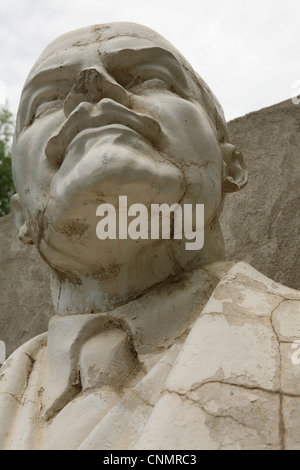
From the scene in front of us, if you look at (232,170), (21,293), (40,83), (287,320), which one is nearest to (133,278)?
(287,320)

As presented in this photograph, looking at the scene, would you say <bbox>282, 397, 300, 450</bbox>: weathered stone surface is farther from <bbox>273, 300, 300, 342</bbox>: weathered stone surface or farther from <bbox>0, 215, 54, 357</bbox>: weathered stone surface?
<bbox>0, 215, 54, 357</bbox>: weathered stone surface

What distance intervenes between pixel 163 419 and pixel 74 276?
2.74ft

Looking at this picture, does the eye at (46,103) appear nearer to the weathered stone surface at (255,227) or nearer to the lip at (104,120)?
the lip at (104,120)

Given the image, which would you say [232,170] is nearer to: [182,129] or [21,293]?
[182,129]

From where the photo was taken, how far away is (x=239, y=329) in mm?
1912

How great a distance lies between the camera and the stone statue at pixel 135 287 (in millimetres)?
1748

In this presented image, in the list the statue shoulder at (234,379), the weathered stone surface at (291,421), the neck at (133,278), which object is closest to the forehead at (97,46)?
the neck at (133,278)

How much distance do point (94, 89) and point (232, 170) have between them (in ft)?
2.41

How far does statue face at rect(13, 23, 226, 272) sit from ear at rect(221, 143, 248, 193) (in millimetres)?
183

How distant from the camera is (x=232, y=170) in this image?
9.03 feet

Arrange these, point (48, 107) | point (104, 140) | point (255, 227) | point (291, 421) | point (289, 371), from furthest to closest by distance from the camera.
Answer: point (255, 227), point (48, 107), point (104, 140), point (289, 371), point (291, 421)

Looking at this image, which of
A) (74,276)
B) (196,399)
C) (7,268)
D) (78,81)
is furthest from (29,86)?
(7,268)

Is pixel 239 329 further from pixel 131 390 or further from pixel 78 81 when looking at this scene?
pixel 78 81

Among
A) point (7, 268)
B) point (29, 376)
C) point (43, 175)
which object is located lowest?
point (7, 268)
